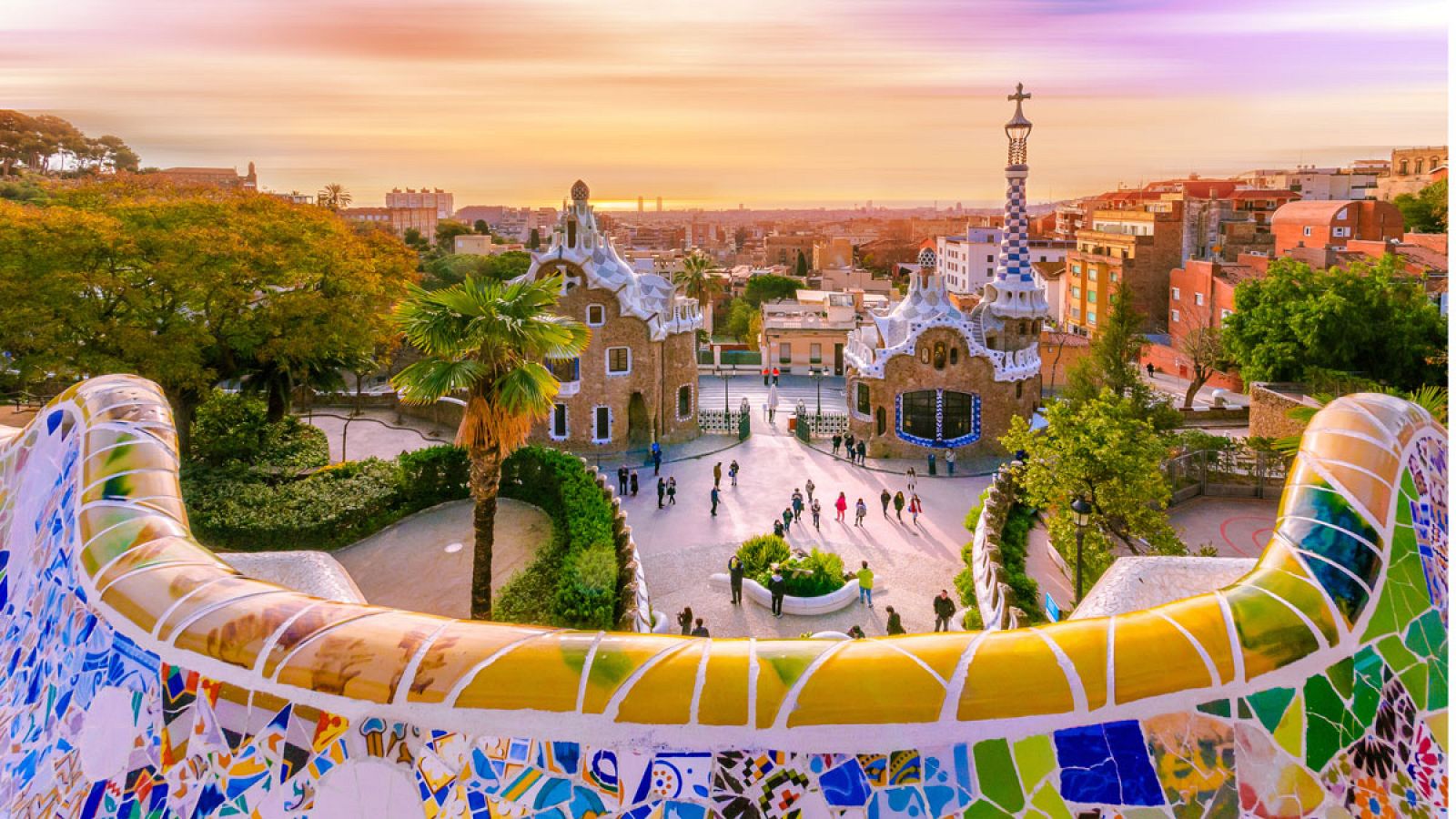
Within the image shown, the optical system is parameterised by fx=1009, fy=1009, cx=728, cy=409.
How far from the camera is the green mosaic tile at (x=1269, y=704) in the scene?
4734 millimetres

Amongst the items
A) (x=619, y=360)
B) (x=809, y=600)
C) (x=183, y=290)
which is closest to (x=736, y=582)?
(x=809, y=600)

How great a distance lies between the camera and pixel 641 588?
68.4 feet

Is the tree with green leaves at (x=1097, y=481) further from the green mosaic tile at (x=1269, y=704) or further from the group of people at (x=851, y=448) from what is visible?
the green mosaic tile at (x=1269, y=704)

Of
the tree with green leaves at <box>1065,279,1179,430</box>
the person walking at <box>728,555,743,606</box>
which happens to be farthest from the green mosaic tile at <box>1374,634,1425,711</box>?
the tree with green leaves at <box>1065,279,1179,430</box>

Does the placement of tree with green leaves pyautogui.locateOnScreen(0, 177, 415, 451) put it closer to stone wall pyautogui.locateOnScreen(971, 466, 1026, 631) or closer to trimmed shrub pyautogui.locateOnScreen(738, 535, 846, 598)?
trimmed shrub pyautogui.locateOnScreen(738, 535, 846, 598)

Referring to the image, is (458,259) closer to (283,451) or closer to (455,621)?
(283,451)

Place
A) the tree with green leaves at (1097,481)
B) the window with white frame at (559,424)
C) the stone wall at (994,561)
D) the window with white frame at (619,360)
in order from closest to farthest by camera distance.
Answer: the stone wall at (994,561) → the tree with green leaves at (1097,481) → the window with white frame at (559,424) → the window with white frame at (619,360)

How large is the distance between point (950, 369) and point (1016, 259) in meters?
5.25

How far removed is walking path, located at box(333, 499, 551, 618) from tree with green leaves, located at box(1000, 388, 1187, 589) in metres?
11.4

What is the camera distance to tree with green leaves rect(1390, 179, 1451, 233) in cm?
6301

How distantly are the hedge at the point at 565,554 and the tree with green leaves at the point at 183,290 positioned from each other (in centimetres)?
851

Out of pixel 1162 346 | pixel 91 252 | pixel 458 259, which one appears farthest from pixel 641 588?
pixel 458 259

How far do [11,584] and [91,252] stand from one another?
928 inches

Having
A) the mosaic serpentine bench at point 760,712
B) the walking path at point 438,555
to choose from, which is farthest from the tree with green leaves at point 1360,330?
the mosaic serpentine bench at point 760,712
